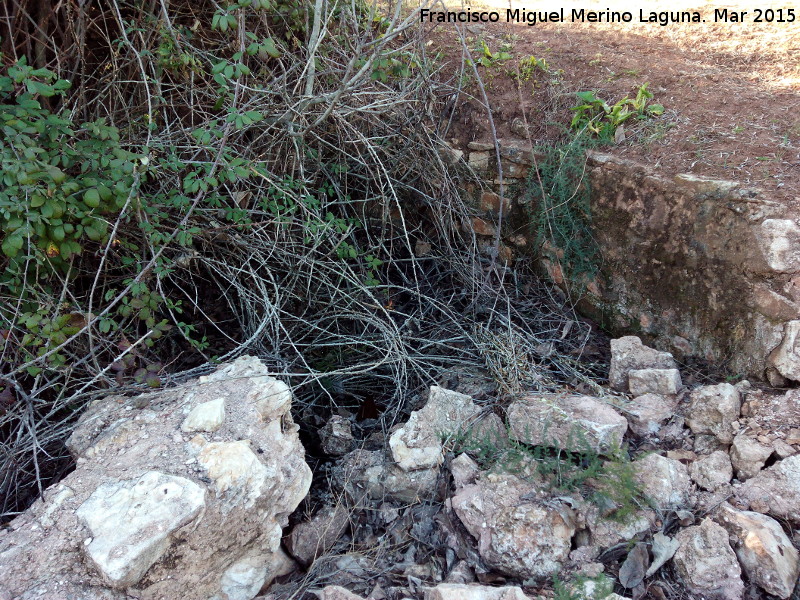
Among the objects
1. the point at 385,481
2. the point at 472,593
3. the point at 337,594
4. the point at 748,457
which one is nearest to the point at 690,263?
the point at 748,457

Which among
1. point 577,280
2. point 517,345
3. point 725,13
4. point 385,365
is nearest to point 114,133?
point 385,365

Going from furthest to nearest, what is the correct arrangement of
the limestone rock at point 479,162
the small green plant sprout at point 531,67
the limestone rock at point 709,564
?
the small green plant sprout at point 531,67 < the limestone rock at point 479,162 < the limestone rock at point 709,564

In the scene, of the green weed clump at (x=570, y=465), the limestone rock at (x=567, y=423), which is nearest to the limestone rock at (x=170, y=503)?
the green weed clump at (x=570, y=465)

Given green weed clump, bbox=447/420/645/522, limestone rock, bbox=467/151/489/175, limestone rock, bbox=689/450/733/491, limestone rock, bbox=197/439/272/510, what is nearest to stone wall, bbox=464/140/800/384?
limestone rock, bbox=467/151/489/175

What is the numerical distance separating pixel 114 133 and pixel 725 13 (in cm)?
418

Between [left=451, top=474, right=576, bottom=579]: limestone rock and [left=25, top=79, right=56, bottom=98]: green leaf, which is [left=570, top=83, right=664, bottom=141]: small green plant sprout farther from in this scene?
[left=25, top=79, right=56, bottom=98]: green leaf

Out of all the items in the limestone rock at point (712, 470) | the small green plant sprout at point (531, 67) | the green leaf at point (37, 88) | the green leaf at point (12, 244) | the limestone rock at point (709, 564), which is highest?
the green leaf at point (37, 88)

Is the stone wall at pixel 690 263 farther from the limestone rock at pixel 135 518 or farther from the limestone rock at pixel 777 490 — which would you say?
the limestone rock at pixel 135 518

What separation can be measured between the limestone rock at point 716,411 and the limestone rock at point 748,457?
0.10 metres

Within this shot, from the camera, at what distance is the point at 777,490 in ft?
7.09

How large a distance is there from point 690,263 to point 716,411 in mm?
779

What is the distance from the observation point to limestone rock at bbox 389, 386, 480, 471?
243cm

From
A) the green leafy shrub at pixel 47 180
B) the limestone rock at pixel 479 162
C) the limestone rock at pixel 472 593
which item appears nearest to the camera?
the limestone rock at pixel 472 593

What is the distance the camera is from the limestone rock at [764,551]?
1910mm
